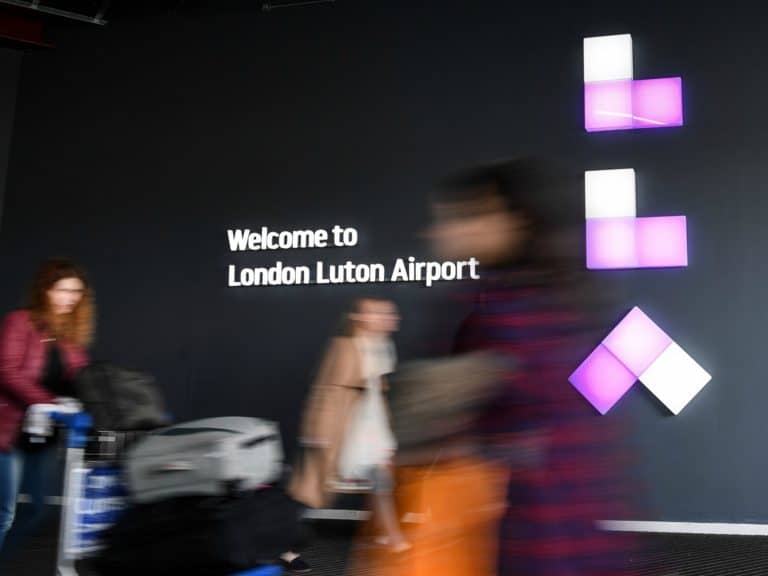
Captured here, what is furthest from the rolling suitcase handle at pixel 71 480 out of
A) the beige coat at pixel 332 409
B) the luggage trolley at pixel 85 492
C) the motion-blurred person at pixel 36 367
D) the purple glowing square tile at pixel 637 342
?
the purple glowing square tile at pixel 637 342

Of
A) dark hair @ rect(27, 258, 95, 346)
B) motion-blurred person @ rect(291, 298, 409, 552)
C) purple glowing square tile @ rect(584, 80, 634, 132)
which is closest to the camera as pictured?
dark hair @ rect(27, 258, 95, 346)

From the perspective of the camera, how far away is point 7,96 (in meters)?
7.31

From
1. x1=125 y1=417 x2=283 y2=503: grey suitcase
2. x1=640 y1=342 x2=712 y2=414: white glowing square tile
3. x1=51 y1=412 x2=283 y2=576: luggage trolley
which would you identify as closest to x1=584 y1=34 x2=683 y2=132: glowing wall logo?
x1=640 y1=342 x2=712 y2=414: white glowing square tile

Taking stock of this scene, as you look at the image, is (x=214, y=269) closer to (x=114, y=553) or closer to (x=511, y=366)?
(x=114, y=553)

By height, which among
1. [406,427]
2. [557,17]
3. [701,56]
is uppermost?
[557,17]

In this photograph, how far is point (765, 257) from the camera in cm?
556

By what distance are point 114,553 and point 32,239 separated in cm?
559

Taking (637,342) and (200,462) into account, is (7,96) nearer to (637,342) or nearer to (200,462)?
(637,342)

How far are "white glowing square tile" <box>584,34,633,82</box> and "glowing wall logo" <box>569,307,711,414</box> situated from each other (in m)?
1.63

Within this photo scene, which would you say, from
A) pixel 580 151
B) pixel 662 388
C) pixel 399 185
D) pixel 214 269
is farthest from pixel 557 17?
pixel 214 269

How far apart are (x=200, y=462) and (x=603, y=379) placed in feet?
12.6

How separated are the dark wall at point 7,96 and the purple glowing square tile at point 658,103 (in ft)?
16.4

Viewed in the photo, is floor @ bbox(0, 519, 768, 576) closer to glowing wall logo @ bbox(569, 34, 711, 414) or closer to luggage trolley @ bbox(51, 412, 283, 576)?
glowing wall logo @ bbox(569, 34, 711, 414)

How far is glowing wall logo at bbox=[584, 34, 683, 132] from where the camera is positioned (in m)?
5.80
